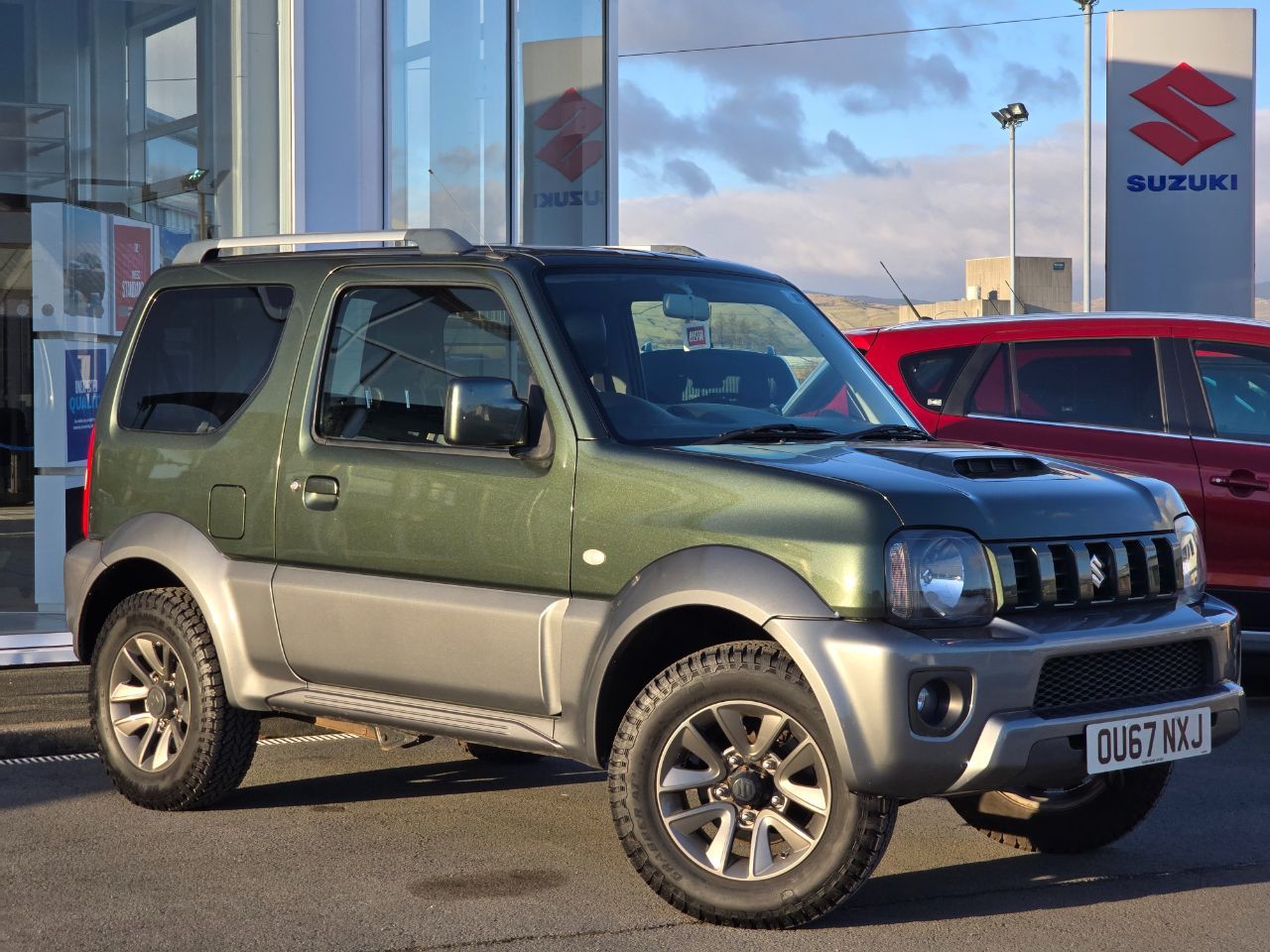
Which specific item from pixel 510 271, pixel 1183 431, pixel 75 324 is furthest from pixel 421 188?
pixel 510 271

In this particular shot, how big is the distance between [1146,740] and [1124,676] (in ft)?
0.59

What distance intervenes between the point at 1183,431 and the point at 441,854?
14.3 ft

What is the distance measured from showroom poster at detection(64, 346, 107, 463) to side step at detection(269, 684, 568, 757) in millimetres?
5151

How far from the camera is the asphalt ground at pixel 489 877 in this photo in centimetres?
441

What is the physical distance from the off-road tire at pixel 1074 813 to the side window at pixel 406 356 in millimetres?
2080

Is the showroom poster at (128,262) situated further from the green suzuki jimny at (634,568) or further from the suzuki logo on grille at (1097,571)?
the suzuki logo on grille at (1097,571)

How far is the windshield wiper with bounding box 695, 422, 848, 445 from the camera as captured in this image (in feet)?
16.2

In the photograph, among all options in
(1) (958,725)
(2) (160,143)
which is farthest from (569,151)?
(1) (958,725)

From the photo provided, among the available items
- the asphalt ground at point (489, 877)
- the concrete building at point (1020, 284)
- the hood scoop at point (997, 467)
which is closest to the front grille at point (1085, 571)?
the hood scoop at point (997, 467)

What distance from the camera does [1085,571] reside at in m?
4.51

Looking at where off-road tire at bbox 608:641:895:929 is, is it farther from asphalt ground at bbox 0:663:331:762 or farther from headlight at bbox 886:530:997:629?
asphalt ground at bbox 0:663:331:762

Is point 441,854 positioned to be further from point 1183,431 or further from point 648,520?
point 1183,431

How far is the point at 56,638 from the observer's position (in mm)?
9266

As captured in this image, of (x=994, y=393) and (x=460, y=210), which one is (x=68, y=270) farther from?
(x=994, y=393)
